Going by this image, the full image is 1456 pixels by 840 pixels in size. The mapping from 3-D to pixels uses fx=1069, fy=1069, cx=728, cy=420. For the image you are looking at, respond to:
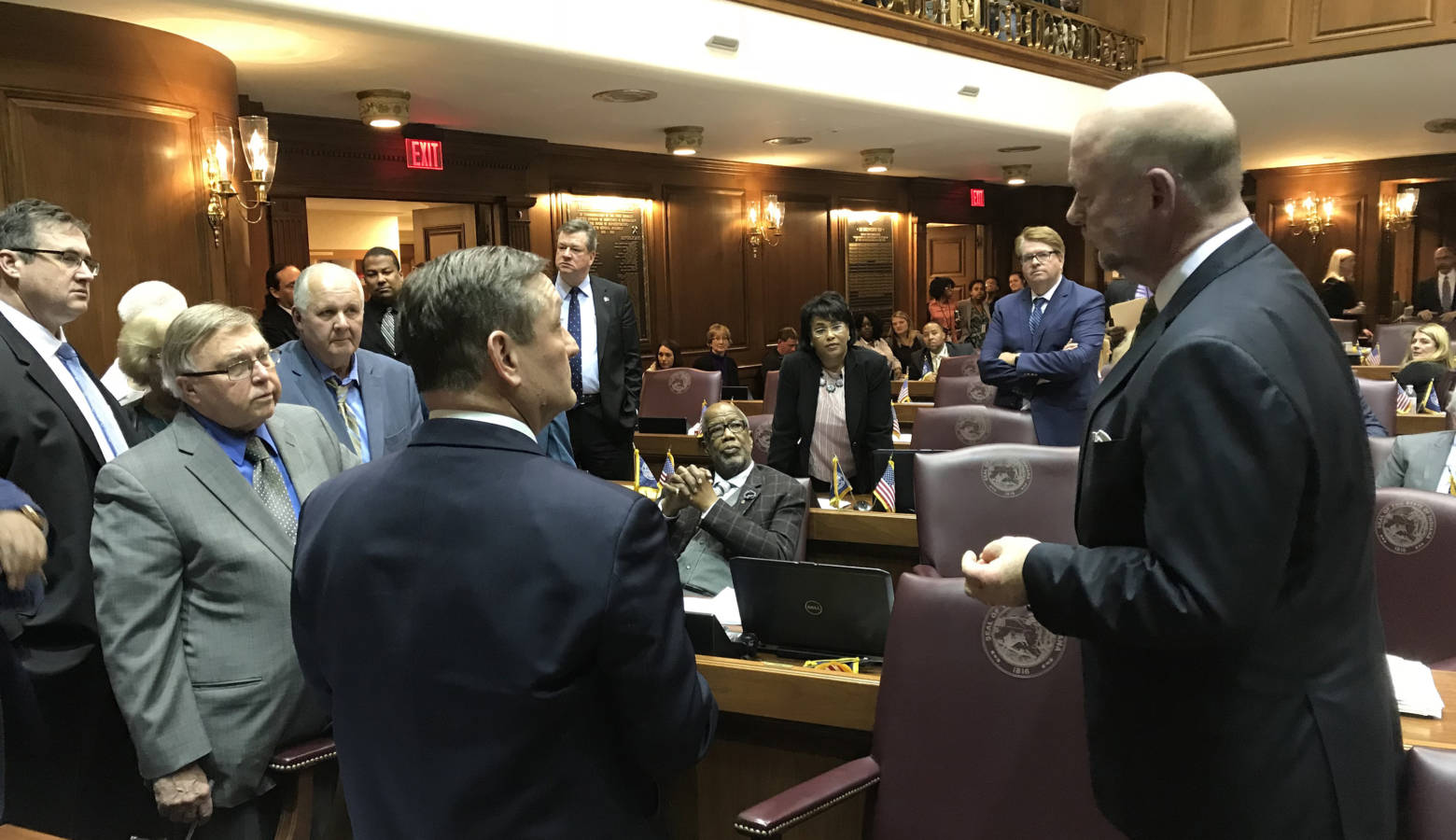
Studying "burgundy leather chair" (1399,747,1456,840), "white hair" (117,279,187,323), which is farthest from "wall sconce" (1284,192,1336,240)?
"burgundy leather chair" (1399,747,1456,840)

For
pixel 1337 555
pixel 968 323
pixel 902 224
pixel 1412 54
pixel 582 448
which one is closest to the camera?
pixel 1337 555

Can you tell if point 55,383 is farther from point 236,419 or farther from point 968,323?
point 968,323

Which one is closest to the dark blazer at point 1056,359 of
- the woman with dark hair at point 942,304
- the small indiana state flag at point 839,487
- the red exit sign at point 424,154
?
the small indiana state flag at point 839,487

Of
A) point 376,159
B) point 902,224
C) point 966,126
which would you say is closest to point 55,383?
point 376,159

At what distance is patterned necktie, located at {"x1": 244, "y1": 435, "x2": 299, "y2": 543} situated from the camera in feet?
7.03

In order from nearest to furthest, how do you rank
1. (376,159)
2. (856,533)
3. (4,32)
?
(856,533) → (4,32) → (376,159)

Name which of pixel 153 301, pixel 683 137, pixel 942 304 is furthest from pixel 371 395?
pixel 942 304

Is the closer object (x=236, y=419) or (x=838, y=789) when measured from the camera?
(x=838, y=789)

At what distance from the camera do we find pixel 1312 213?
13.4m

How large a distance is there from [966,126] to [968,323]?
9.73ft

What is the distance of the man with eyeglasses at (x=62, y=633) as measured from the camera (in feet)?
7.00

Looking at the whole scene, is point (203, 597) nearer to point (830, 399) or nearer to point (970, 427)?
point (830, 399)

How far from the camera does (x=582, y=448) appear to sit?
15.0ft

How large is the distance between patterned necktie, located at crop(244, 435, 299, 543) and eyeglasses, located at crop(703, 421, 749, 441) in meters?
1.50
